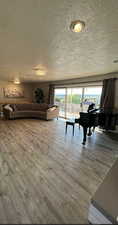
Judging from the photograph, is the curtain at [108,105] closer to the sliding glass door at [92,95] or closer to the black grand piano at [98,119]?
the black grand piano at [98,119]

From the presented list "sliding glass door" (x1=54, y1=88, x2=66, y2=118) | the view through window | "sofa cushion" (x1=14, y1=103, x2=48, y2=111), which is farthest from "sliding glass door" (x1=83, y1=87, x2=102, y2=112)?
"sofa cushion" (x1=14, y1=103, x2=48, y2=111)

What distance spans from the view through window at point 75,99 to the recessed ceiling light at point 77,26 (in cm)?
376

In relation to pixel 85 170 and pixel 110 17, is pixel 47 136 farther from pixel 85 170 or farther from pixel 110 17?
pixel 110 17

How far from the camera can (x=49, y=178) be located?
1.82 m

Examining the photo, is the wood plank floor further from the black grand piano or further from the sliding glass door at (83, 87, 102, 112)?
the sliding glass door at (83, 87, 102, 112)

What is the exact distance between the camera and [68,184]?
1.70 metres

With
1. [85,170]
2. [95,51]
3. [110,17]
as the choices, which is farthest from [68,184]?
[95,51]

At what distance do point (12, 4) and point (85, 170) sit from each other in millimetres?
2791

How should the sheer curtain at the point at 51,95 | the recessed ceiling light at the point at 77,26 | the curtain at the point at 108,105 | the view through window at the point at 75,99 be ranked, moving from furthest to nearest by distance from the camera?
1. the sheer curtain at the point at 51,95
2. the view through window at the point at 75,99
3. the curtain at the point at 108,105
4. the recessed ceiling light at the point at 77,26

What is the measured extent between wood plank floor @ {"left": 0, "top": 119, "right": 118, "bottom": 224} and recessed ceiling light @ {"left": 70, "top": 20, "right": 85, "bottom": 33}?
246cm

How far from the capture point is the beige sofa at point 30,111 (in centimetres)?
592

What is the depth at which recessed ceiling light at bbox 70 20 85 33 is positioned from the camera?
151 cm

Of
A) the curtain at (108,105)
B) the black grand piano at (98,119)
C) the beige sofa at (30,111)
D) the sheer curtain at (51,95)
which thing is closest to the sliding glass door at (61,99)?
the sheer curtain at (51,95)

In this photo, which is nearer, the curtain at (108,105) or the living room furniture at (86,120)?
the living room furniture at (86,120)
